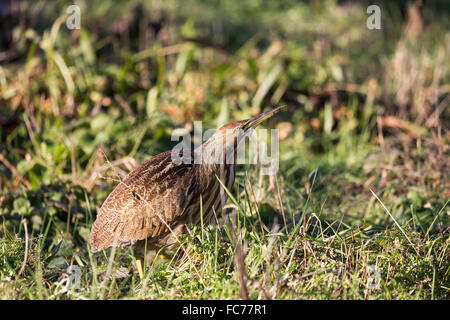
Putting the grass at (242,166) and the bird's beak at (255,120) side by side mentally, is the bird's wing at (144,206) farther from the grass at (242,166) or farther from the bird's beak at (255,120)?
the bird's beak at (255,120)

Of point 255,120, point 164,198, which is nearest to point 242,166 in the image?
point 255,120

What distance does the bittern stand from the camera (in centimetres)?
224

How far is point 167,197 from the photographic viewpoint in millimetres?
2248

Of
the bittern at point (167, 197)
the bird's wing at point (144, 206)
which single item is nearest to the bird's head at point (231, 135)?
the bittern at point (167, 197)

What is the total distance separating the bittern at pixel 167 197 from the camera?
224cm

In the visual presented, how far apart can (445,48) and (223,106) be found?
256 cm

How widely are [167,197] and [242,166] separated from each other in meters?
1.17

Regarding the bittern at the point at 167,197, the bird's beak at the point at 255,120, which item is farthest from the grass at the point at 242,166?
the bird's beak at the point at 255,120

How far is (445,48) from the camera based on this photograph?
5391mm

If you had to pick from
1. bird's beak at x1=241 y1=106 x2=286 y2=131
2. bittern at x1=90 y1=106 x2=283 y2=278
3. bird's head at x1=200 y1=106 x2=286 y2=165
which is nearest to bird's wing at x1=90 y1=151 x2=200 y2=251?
bittern at x1=90 y1=106 x2=283 y2=278

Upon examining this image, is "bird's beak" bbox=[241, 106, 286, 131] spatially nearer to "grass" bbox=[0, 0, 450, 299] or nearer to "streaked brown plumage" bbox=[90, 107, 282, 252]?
"streaked brown plumage" bbox=[90, 107, 282, 252]

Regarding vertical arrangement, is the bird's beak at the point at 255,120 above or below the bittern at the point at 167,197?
above

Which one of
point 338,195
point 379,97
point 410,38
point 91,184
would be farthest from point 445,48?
point 91,184

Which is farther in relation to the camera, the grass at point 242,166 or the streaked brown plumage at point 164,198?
the streaked brown plumage at point 164,198
